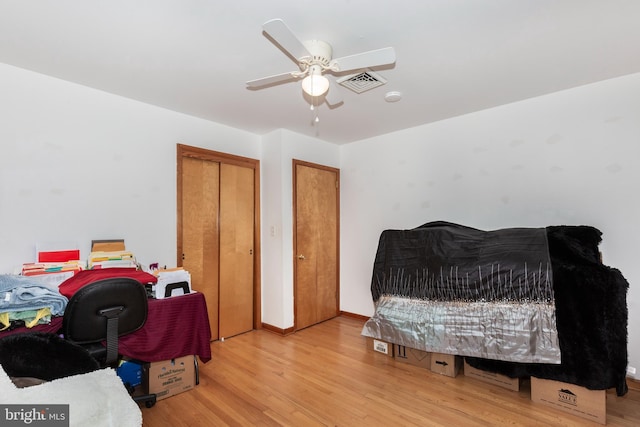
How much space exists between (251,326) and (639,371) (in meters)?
3.81

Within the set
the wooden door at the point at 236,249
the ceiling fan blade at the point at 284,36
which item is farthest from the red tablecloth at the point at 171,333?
the ceiling fan blade at the point at 284,36

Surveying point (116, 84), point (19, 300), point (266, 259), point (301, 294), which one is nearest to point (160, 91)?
point (116, 84)

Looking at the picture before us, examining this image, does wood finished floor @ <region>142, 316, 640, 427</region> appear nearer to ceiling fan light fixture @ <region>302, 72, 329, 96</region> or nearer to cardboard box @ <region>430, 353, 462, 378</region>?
cardboard box @ <region>430, 353, 462, 378</region>

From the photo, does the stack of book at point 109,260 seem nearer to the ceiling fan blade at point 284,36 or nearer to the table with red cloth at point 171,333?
the table with red cloth at point 171,333

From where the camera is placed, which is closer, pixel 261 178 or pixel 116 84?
pixel 116 84

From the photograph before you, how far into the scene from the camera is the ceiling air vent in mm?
2432

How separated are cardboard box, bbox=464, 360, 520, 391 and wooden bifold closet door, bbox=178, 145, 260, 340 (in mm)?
2485

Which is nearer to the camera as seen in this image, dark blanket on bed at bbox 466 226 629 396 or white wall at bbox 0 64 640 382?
dark blanket on bed at bbox 466 226 629 396

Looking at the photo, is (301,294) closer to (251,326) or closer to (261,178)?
(251,326)

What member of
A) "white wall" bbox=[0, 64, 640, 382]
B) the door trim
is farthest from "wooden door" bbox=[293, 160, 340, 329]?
the door trim

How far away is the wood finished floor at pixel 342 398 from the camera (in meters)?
2.12

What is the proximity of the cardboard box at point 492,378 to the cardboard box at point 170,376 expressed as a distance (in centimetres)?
240

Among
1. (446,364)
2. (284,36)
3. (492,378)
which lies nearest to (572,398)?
(492,378)

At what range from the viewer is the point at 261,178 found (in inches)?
158
